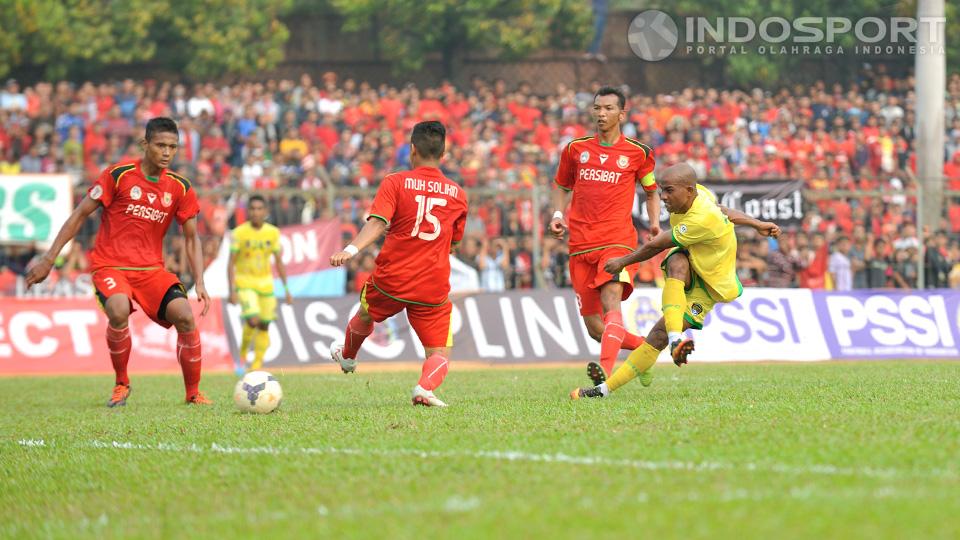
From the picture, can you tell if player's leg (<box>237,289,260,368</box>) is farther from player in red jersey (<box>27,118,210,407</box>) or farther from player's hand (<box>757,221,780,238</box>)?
player's hand (<box>757,221,780,238</box>)

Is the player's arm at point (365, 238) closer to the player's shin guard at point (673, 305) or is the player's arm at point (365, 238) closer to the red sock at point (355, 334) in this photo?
the red sock at point (355, 334)

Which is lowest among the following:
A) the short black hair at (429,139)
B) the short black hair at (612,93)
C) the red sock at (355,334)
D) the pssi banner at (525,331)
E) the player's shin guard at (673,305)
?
the pssi banner at (525,331)

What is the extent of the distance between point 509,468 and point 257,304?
456 inches

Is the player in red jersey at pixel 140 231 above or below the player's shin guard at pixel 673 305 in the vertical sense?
above

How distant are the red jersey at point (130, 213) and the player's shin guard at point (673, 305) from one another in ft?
14.2

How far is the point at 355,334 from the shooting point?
1049cm

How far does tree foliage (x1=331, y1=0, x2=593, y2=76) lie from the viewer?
3181 centimetres

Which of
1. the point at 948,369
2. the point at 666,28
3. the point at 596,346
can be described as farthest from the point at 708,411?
the point at 666,28

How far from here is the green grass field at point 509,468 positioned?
504cm

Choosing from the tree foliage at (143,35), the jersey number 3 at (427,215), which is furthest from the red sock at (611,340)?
the tree foliage at (143,35)

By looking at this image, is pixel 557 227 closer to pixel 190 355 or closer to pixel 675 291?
pixel 675 291

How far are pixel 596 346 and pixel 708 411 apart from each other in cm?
1046

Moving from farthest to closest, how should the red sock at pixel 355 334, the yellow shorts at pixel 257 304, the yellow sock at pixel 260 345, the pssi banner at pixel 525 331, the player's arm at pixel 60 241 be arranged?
the pssi banner at pixel 525 331 < the yellow sock at pixel 260 345 < the yellow shorts at pixel 257 304 < the player's arm at pixel 60 241 < the red sock at pixel 355 334

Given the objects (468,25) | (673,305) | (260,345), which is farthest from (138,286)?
(468,25)
